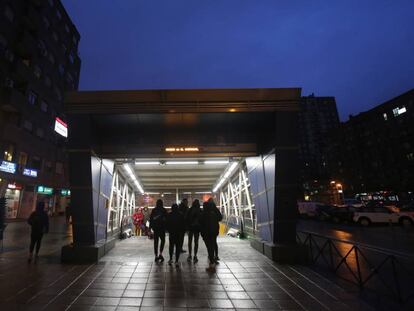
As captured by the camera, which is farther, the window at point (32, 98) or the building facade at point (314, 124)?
the building facade at point (314, 124)

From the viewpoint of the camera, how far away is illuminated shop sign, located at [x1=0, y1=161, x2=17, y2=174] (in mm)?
24739

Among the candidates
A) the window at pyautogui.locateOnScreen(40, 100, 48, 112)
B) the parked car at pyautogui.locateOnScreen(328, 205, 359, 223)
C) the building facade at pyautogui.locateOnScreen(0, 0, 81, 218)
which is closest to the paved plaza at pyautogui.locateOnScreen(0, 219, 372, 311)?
the building facade at pyautogui.locateOnScreen(0, 0, 81, 218)

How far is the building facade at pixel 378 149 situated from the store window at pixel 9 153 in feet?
219

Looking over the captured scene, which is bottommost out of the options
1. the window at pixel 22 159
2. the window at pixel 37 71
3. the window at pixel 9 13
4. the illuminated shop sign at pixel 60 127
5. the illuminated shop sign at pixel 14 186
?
the illuminated shop sign at pixel 14 186

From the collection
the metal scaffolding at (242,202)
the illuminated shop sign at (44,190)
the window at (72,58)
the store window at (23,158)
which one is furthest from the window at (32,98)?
the metal scaffolding at (242,202)

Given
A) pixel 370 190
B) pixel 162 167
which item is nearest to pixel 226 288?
pixel 162 167

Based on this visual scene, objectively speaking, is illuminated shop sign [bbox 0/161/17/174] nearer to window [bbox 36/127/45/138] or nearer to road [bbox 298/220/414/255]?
window [bbox 36/127/45/138]

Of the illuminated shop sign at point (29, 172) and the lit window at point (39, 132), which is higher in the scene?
the lit window at point (39, 132)

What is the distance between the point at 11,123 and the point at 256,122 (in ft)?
96.8

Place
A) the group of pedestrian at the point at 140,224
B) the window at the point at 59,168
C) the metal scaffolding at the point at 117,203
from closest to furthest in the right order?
1. the metal scaffolding at the point at 117,203
2. the group of pedestrian at the point at 140,224
3. the window at the point at 59,168

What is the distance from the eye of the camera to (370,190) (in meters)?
65.6

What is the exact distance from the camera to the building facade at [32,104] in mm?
27031

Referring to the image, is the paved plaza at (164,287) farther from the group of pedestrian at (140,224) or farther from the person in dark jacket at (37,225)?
the group of pedestrian at (140,224)

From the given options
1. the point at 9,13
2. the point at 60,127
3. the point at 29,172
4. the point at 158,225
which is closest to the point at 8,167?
the point at 29,172
